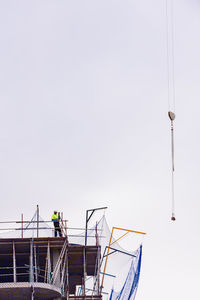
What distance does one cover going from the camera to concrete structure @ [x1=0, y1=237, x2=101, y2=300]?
5288 centimetres

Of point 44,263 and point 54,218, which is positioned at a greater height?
point 54,218

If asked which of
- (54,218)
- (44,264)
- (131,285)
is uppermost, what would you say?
(54,218)

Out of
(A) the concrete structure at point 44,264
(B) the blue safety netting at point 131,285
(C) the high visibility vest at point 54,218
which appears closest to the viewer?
(A) the concrete structure at point 44,264

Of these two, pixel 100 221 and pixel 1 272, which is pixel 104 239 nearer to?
pixel 100 221

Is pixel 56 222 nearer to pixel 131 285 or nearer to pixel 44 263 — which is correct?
pixel 44 263

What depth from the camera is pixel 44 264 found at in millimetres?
59062

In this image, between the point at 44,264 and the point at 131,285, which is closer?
the point at 44,264

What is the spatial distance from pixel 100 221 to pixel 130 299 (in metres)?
6.98

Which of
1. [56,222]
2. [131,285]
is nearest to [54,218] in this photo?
[56,222]

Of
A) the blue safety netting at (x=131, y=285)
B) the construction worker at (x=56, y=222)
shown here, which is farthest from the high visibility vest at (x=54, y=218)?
the blue safety netting at (x=131, y=285)

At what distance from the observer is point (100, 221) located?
6462 centimetres

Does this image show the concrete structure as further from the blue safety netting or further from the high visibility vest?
the blue safety netting

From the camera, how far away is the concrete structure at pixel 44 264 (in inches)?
2082

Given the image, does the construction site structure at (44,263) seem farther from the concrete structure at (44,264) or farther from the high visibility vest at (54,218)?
the high visibility vest at (54,218)
